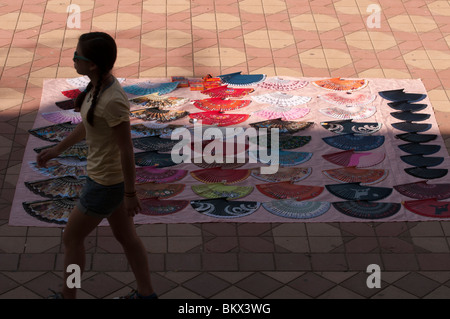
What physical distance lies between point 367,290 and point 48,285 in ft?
6.37

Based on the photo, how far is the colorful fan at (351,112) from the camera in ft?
22.6

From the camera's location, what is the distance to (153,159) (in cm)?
608

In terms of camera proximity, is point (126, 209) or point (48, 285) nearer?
point (126, 209)

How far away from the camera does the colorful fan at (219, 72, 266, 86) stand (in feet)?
24.2

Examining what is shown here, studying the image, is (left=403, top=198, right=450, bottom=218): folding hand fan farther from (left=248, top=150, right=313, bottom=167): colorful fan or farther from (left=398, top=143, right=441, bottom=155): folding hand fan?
(left=248, top=150, right=313, bottom=167): colorful fan

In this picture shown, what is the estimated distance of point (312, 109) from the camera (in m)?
6.99

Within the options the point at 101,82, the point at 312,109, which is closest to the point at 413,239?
the point at 312,109

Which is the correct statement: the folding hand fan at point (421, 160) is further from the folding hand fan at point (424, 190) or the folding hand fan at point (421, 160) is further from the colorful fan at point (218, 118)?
the colorful fan at point (218, 118)

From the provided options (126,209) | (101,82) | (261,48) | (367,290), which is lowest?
(261,48)

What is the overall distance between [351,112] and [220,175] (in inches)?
66.7

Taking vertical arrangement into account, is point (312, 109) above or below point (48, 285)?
below

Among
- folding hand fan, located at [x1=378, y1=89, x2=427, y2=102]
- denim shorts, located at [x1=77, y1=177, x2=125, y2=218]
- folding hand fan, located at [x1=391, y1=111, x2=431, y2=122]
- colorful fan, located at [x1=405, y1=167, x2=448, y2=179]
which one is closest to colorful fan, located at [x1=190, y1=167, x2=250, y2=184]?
colorful fan, located at [x1=405, y1=167, x2=448, y2=179]
